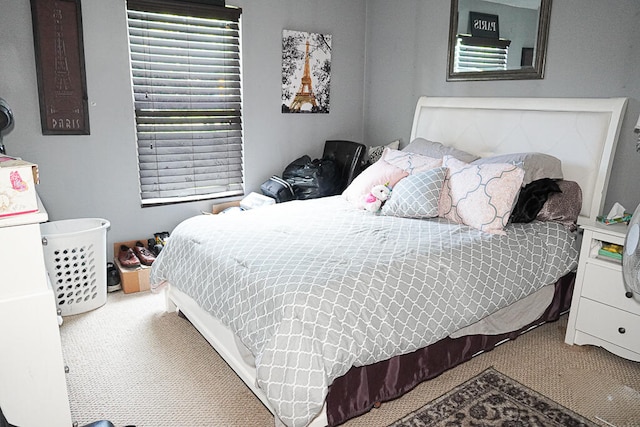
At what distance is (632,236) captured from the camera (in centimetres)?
181

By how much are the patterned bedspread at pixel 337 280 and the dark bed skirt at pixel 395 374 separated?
13cm

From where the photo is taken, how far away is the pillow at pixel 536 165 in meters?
2.76

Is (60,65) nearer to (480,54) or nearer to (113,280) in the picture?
(113,280)

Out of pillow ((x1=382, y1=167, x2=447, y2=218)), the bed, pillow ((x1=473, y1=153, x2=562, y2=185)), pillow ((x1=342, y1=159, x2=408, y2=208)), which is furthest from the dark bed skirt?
pillow ((x1=342, y1=159, x2=408, y2=208))

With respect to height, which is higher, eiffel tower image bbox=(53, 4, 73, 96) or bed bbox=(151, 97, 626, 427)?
eiffel tower image bbox=(53, 4, 73, 96)

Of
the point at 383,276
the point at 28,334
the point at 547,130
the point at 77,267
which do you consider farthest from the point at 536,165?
the point at 77,267

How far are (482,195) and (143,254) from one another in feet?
7.77

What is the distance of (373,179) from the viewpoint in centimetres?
318

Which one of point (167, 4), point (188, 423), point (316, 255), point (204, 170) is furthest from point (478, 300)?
point (167, 4)

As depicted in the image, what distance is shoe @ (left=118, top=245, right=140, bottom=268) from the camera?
329cm

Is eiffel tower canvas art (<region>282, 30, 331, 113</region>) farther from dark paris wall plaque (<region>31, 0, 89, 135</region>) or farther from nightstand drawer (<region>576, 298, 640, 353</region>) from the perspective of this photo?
nightstand drawer (<region>576, 298, 640, 353</region>)

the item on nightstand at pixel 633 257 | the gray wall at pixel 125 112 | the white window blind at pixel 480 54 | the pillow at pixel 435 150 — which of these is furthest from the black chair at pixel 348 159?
the item on nightstand at pixel 633 257

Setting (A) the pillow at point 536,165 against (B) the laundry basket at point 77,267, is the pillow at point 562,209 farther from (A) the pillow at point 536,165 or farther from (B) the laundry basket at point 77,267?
(B) the laundry basket at point 77,267

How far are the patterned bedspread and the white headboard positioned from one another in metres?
0.44
